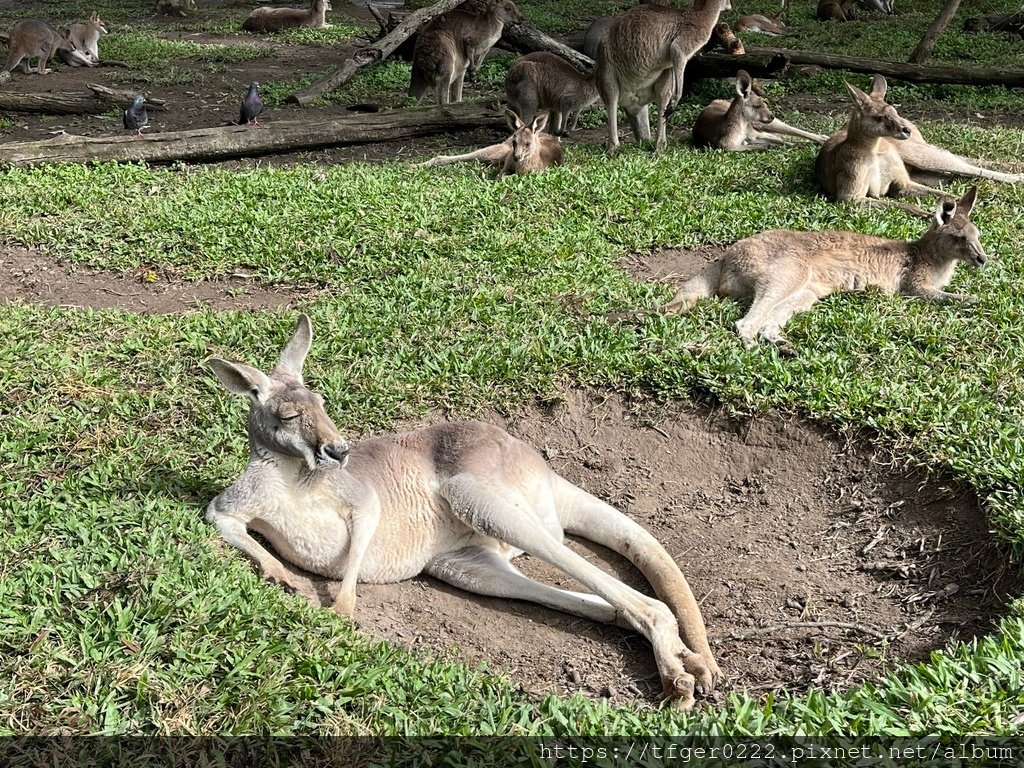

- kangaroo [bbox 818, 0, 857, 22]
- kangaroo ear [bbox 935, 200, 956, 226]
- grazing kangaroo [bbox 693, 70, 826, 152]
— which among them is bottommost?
grazing kangaroo [bbox 693, 70, 826, 152]

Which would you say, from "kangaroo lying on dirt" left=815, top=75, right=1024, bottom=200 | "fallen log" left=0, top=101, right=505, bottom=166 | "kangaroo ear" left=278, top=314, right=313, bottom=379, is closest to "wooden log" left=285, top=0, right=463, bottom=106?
"fallen log" left=0, top=101, right=505, bottom=166

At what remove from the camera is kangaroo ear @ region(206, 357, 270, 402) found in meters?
3.42

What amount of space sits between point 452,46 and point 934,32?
5696 millimetres

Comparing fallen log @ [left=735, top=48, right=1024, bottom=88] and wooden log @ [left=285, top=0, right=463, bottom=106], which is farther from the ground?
fallen log @ [left=735, top=48, right=1024, bottom=88]

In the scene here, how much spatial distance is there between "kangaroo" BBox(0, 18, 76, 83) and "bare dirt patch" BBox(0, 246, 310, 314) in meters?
8.62

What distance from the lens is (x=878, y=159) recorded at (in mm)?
7336

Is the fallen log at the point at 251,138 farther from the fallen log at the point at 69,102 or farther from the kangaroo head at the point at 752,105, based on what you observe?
the kangaroo head at the point at 752,105

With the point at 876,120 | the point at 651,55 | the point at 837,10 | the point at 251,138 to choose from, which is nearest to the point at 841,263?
the point at 876,120

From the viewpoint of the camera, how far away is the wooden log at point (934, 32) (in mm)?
11516

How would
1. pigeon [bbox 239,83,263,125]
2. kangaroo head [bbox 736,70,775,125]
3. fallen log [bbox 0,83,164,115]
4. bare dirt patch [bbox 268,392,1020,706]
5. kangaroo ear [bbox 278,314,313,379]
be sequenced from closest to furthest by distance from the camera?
bare dirt patch [bbox 268,392,1020,706] → kangaroo ear [bbox 278,314,313,379] → kangaroo head [bbox 736,70,775,125] → pigeon [bbox 239,83,263,125] → fallen log [bbox 0,83,164,115]

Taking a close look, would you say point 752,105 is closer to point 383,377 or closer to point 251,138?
point 251,138

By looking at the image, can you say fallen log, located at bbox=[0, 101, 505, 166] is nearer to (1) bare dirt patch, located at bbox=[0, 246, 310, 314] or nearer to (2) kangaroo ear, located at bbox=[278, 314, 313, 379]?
(1) bare dirt patch, located at bbox=[0, 246, 310, 314]

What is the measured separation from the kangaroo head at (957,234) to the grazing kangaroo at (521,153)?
345cm

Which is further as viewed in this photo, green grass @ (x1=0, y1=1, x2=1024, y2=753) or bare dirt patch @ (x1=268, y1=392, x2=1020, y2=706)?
bare dirt patch @ (x1=268, y1=392, x2=1020, y2=706)
